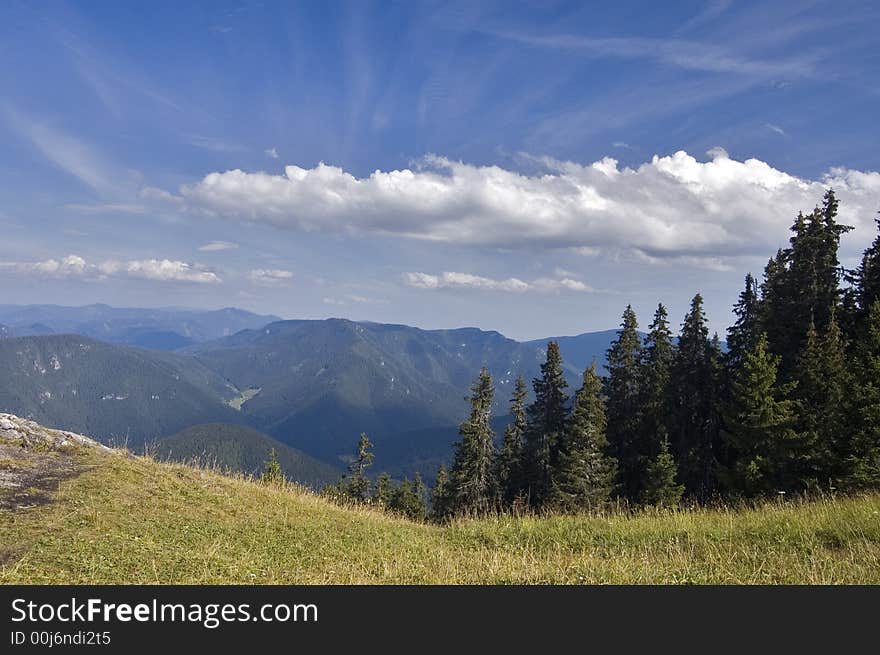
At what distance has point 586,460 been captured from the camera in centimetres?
3078

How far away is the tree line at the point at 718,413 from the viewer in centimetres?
2359

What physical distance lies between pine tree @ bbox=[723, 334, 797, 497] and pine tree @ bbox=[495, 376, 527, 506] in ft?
55.7

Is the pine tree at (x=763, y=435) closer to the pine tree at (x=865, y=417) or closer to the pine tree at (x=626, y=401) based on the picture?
the pine tree at (x=865, y=417)

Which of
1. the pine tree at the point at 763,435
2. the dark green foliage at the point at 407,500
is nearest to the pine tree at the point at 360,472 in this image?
the dark green foliage at the point at 407,500

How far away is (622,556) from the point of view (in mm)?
8445

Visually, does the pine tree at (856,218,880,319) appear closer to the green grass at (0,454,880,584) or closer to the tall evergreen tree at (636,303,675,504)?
the tall evergreen tree at (636,303,675,504)

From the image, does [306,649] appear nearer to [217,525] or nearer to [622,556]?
[622,556]

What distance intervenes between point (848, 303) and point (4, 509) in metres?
40.6

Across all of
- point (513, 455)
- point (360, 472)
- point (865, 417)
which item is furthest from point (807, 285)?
point (360, 472)

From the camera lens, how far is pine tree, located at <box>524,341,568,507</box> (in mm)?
37969

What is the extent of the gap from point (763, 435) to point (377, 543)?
75.1 ft

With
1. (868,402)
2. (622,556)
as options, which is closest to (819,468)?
(868,402)

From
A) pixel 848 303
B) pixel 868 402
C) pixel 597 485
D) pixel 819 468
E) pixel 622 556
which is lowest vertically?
pixel 597 485

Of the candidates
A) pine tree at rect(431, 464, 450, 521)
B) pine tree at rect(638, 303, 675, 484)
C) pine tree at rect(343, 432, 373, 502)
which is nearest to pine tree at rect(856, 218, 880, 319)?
pine tree at rect(638, 303, 675, 484)
